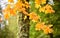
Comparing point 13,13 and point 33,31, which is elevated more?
point 13,13

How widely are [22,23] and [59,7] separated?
3.94 metres

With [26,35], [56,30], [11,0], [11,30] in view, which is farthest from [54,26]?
[11,0]

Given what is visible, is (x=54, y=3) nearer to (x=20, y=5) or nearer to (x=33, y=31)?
(x=33, y=31)

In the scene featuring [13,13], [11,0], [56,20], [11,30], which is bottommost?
[11,30]

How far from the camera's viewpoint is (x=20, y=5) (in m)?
3.30

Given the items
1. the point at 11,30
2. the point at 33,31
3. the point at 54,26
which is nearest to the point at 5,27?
the point at 11,30

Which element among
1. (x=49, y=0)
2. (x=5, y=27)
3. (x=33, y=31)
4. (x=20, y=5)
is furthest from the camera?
(x=5, y=27)

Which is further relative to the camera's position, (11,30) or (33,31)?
(11,30)

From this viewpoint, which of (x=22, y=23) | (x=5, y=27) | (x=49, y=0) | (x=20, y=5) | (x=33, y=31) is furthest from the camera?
(x=5, y=27)

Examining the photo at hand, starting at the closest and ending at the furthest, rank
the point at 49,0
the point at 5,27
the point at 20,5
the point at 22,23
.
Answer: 1. the point at 20,5
2. the point at 22,23
3. the point at 49,0
4. the point at 5,27

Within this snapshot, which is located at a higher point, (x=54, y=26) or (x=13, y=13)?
(x=13, y=13)

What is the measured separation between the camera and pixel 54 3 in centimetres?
734

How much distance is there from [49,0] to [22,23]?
3.55 metres

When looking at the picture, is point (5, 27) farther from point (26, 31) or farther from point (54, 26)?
point (26, 31)
